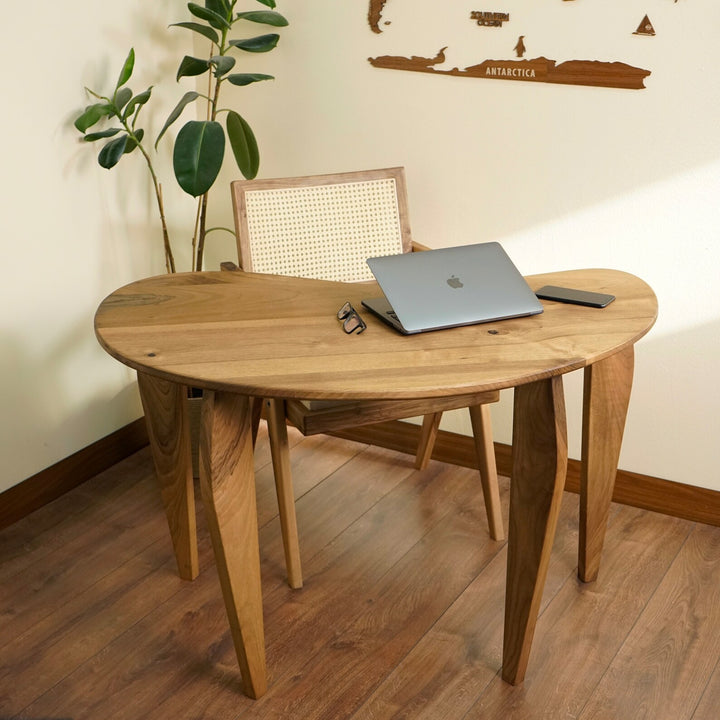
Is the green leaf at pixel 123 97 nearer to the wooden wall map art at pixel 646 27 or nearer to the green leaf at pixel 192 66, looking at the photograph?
the green leaf at pixel 192 66

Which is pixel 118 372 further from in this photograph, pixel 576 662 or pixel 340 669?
pixel 576 662

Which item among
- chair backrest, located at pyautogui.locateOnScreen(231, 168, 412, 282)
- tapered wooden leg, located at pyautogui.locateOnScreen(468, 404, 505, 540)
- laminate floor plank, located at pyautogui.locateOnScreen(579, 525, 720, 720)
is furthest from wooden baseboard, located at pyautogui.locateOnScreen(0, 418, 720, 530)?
chair backrest, located at pyautogui.locateOnScreen(231, 168, 412, 282)

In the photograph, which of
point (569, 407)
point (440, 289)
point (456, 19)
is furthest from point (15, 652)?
point (456, 19)

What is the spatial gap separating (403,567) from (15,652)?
94cm

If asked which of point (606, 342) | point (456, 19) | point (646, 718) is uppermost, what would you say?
point (456, 19)

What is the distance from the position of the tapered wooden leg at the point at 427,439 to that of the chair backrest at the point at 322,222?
1.57 feet

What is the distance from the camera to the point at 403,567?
235 centimetres

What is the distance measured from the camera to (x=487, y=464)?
2418 millimetres

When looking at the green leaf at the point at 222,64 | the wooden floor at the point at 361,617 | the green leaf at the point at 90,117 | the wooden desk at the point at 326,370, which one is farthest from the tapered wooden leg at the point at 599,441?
the green leaf at the point at 90,117

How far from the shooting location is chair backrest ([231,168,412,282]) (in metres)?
2.42

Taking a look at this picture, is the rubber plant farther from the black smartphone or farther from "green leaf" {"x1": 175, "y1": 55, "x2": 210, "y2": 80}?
the black smartphone

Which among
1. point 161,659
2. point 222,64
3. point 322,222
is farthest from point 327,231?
point 161,659

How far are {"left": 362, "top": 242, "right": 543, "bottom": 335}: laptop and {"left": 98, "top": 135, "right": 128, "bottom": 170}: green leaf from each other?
976 millimetres

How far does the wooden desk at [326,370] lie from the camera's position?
156 centimetres
